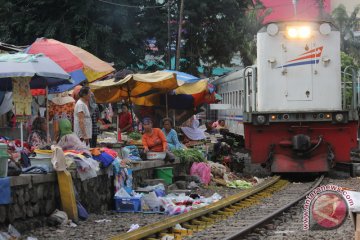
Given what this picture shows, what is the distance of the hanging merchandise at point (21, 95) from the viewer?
1059 cm

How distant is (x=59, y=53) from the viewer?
41.4ft

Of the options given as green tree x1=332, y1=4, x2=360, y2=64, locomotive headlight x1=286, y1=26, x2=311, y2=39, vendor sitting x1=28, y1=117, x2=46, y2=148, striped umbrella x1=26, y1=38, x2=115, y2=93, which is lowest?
vendor sitting x1=28, y1=117, x2=46, y2=148

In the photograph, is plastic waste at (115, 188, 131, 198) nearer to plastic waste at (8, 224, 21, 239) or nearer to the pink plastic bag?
plastic waste at (8, 224, 21, 239)

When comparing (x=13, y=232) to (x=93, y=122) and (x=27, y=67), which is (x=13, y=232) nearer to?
(x=27, y=67)

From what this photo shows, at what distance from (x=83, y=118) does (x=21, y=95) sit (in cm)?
159

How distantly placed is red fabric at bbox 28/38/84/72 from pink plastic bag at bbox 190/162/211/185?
4073mm

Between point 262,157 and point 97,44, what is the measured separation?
1259cm

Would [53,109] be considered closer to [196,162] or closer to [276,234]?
[196,162]

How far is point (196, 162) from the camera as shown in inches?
612

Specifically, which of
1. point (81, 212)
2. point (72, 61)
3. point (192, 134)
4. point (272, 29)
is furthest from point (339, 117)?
point (81, 212)

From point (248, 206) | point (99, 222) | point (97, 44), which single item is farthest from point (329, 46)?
point (97, 44)

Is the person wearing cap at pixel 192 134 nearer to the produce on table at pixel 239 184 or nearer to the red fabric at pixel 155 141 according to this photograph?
the produce on table at pixel 239 184

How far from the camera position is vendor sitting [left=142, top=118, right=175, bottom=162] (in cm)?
1373

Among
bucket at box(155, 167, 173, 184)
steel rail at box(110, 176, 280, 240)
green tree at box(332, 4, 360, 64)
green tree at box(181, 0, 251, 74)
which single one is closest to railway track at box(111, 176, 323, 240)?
steel rail at box(110, 176, 280, 240)
